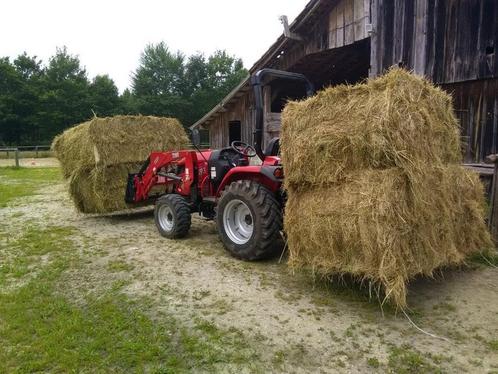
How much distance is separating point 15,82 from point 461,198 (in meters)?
52.1

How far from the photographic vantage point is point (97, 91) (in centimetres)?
4916

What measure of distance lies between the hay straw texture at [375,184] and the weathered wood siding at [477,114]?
3.23m

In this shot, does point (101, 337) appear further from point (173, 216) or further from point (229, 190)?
point (173, 216)

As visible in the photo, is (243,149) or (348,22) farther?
(348,22)

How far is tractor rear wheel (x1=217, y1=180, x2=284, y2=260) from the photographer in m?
4.86

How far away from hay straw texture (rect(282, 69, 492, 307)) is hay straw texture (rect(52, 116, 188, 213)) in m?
5.12

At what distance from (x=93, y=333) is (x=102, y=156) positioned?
5.43 m

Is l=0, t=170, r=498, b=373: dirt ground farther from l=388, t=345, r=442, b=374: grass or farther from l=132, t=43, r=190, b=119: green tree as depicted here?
l=132, t=43, r=190, b=119: green tree

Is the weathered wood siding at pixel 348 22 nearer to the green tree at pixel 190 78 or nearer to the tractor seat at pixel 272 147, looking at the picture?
the tractor seat at pixel 272 147

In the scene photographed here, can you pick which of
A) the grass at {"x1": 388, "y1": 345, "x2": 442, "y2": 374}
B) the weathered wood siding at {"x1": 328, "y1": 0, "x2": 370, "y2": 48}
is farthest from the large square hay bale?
the weathered wood siding at {"x1": 328, "y1": 0, "x2": 370, "y2": 48}

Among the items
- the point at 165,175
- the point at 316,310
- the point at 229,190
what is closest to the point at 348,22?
the point at 165,175

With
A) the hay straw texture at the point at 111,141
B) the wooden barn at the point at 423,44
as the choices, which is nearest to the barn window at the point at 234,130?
the wooden barn at the point at 423,44

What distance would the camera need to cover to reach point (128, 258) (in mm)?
5469

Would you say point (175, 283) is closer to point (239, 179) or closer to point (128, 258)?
point (128, 258)
